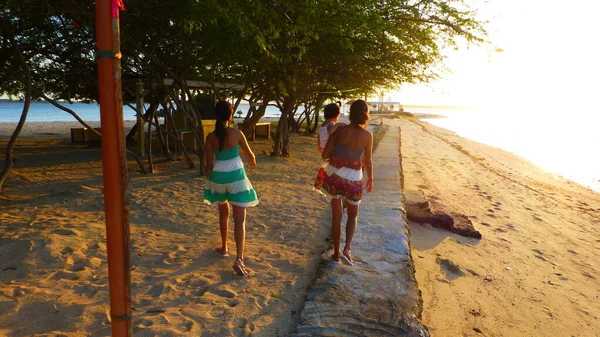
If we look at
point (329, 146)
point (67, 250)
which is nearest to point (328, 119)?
point (329, 146)

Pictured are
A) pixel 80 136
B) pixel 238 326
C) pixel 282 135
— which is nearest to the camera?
pixel 238 326

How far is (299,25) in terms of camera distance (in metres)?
7.05

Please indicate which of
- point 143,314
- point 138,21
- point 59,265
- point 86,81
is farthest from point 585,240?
point 86,81

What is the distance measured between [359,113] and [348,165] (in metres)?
0.54

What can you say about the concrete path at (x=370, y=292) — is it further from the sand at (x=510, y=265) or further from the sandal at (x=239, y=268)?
the sandal at (x=239, y=268)

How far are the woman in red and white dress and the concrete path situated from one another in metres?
0.31

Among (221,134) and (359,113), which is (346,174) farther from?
(221,134)

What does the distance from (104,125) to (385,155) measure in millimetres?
11427

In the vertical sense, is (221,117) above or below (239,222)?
above

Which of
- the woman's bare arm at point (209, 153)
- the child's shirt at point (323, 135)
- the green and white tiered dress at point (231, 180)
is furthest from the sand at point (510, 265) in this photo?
the woman's bare arm at point (209, 153)

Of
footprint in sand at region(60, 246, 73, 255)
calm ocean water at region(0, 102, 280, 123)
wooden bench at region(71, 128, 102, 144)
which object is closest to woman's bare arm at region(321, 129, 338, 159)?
footprint in sand at region(60, 246, 73, 255)

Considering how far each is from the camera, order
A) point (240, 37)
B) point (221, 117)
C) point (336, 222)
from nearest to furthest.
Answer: point (221, 117) < point (336, 222) < point (240, 37)

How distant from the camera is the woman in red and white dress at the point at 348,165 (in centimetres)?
410

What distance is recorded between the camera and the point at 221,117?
3.90m
